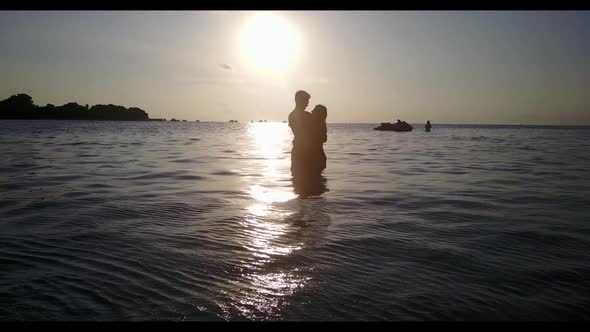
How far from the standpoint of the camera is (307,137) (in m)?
14.6

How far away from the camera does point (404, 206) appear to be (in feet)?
29.6

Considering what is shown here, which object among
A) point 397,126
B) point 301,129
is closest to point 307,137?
point 301,129

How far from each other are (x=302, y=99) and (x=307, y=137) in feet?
5.26

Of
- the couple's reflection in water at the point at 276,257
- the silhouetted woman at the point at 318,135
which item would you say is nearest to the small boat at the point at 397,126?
the silhouetted woman at the point at 318,135

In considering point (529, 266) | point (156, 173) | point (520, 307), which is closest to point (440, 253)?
point (529, 266)

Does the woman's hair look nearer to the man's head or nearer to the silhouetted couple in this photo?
the silhouetted couple

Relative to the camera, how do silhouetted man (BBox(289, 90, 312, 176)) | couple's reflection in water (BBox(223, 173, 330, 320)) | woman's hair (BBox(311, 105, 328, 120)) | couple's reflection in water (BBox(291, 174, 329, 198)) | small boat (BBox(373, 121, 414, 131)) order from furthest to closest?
small boat (BBox(373, 121, 414, 131))
woman's hair (BBox(311, 105, 328, 120))
silhouetted man (BBox(289, 90, 312, 176))
couple's reflection in water (BBox(291, 174, 329, 198))
couple's reflection in water (BBox(223, 173, 330, 320))

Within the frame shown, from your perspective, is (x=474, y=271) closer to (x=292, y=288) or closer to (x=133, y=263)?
(x=292, y=288)

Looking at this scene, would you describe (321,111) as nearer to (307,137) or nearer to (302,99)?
(302,99)

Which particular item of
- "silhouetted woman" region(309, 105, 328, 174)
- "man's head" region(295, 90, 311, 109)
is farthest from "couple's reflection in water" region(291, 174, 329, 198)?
"man's head" region(295, 90, 311, 109)

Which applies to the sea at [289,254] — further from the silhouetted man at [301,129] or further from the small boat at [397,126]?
the small boat at [397,126]

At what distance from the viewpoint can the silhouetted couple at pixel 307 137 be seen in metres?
14.5

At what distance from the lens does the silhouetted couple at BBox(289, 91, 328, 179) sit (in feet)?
47.5

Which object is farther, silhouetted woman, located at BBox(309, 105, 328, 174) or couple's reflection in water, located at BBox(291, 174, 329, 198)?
silhouetted woman, located at BBox(309, 105, 328, 174)
